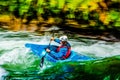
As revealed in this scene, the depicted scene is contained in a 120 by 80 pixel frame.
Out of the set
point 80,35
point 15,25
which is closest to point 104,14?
point 80,35

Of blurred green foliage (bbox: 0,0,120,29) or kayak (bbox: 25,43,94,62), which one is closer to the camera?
kayak (bbox: 25,43,94,62)

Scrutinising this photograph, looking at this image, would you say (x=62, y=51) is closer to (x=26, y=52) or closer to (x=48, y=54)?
(x=48, y=54)

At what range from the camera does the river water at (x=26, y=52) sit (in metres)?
5.88

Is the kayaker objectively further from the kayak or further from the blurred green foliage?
the blurred green foliage

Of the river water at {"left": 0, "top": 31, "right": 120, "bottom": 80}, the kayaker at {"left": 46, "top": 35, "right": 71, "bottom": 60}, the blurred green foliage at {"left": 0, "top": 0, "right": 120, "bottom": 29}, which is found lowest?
the river water at {"left": 0, "top": 31, "right": 120, "bottom": 80}

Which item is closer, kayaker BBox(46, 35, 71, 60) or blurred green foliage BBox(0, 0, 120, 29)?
kayaker BBox(46, 35, 71, 60)

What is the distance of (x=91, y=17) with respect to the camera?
6.99 meters

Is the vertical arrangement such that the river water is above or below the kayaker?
below

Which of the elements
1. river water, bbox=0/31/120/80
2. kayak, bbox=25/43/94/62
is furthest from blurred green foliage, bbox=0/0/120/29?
kayak, bbox=25/43/94/62

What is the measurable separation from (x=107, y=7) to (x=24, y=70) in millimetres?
1992

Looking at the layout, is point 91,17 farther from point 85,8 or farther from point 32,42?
point 32,42

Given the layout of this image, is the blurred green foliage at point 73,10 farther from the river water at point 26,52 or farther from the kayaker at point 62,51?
the kayaker at point 62,51

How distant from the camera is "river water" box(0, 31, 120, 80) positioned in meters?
5.88

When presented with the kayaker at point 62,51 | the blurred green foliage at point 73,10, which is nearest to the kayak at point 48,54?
the kayaker at point 62,51
